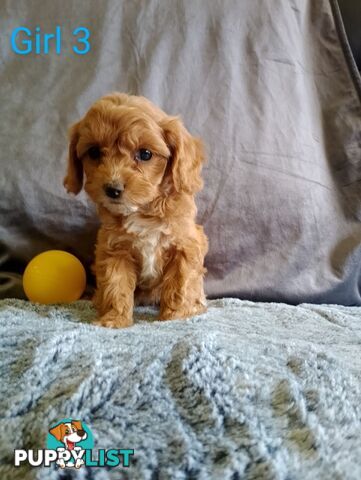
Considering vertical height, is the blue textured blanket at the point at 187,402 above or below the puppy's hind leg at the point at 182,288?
above

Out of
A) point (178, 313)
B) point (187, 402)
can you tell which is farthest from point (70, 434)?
point (178, 313)

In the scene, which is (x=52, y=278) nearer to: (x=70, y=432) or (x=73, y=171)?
(x=73, y=171)

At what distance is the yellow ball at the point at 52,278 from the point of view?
65.6 inches

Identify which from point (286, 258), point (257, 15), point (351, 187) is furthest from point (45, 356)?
point (257, 15)

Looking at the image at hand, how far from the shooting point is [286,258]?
194 cm

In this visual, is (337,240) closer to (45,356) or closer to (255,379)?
(255,379)

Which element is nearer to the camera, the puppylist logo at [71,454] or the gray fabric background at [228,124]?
the puppylist logo at [71,454]

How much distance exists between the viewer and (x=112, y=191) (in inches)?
58.6

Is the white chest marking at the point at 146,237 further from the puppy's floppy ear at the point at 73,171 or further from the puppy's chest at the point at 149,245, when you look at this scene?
the puppy's floppy ear at the point at 73,171

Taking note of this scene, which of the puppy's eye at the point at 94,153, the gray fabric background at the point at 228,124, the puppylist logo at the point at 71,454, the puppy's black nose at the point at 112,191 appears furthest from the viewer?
the gray fabric background at the point at 228,124

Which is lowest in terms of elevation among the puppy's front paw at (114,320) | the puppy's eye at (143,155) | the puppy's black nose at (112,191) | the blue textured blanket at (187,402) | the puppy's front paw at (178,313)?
the puppy's front paw at (178,313)

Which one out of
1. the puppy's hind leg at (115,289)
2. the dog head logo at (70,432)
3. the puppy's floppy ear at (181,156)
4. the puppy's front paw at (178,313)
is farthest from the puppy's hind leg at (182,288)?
the dog head logo at (70,432)

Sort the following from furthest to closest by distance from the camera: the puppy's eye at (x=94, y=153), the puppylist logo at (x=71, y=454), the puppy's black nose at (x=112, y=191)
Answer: the puppy's eye at (x=94, y=153)
the puppy's black nose at (x=112, y=191)
the puppylist logo at (x=71, y=454)

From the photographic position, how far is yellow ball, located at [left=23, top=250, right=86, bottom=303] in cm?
167
